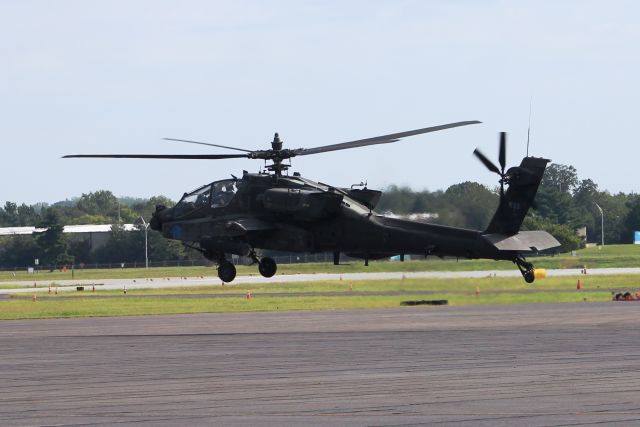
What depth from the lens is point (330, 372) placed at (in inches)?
1275

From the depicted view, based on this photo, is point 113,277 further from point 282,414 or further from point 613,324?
point 282,414

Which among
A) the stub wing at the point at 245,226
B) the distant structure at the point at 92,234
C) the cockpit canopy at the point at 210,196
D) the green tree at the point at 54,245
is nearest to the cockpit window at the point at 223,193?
the cockpit canopy at the point at 210,196

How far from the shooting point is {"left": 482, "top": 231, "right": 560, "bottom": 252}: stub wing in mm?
42969

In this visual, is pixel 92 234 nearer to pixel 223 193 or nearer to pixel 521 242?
pixel 223 193

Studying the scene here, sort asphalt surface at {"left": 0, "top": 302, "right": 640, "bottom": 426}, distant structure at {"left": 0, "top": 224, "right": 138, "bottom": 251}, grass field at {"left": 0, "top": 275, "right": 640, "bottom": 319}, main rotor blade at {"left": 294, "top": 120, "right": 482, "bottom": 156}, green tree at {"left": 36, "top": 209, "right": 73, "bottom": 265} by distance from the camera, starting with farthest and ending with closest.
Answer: distant structure at {"left": 0, "top": 224, "right": 138, "bottom": 251}
green tree at {"left": 36, "top": 209, "right": 73, "bottom": 265}
grass field at {"left": 0, "top": 275, "right": 640, "bottom": 319}
main rotor blade at {"left": 294, "top": 120, "right": 482, "bottom": 156}
asphalt surface at {"left": 0, "top": 302, "right": 640, "bottom": 426}

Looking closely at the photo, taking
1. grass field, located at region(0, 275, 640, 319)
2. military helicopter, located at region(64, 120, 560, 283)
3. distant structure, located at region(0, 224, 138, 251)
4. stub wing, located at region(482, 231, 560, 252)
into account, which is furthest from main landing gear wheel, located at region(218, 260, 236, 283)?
distant structure, located at region(0, 224, 138, 251)

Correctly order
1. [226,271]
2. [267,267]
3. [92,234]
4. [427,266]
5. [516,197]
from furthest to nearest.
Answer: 1. [92,234]
2. [427,266]
3. [267,267]
4. [226,271]
5. [516,197]

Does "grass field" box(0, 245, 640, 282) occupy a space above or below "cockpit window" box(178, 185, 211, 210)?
below

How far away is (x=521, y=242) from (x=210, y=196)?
12.2 metres

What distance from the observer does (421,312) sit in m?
60.8

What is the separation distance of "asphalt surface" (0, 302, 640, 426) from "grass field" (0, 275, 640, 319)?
437 cm

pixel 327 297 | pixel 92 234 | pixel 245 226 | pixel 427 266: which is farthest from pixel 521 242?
pixel 92 234

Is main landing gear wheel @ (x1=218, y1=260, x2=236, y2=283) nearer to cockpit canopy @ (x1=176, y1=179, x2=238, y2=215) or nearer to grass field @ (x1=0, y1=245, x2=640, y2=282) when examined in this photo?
cockpit canopy @ (x1=176, y1=179, x2=238, y2=215)

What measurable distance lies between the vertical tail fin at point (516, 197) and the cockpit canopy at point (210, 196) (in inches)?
398
